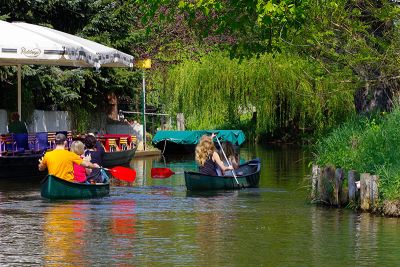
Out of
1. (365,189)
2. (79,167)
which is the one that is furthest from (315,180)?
(79,167)

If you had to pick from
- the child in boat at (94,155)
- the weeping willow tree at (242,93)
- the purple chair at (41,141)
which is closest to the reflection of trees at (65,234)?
the child in boat at (94,155)

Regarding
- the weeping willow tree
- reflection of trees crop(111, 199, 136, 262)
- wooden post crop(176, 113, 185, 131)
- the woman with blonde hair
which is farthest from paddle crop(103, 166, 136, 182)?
wooden post crop(176, 113, 185, 131)

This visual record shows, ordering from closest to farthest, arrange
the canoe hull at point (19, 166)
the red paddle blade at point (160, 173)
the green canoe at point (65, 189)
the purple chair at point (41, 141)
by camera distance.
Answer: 1. the green canoe at point (65, 189)
2. the canoe hull at point (19, 166)
3. the red paddle blade at point (160, 173)
4. the purple chair at point (41, 141)

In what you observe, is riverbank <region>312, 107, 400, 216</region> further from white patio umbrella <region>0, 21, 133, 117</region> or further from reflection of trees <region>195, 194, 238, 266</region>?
white patio umbrella <region>0, 21, 133, 117</region>

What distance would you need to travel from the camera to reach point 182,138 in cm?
5019

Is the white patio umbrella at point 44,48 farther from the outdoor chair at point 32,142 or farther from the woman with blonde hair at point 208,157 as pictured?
the woman with blonde hair at point 208,157

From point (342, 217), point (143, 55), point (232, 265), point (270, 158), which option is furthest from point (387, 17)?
point (143, 55)

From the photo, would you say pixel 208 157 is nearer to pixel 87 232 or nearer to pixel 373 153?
pixel 373 153

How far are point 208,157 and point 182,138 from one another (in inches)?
861

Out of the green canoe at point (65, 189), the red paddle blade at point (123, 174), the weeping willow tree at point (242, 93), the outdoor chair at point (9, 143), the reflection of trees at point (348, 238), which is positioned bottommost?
the reflection of trees at point (348, 238)

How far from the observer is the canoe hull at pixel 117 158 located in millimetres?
36156

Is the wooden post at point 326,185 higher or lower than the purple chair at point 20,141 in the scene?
lower

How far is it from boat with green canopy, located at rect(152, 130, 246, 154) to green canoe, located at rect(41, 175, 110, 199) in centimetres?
2421

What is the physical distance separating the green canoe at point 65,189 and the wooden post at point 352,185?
576 cm
